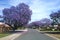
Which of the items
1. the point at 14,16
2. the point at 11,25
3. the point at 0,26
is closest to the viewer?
the point at 0,26

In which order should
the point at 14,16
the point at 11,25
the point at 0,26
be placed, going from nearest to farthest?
the point at 0,26, the point at 14,16, the point at 11,25

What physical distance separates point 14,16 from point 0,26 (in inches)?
584

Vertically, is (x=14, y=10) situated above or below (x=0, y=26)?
above

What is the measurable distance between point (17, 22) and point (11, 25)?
Answer: 822 centimetres

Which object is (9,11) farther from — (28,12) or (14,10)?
(28,12)

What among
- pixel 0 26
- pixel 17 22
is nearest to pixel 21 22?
pixel 17 22

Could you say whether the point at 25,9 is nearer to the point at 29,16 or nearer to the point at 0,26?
the point at 29,16

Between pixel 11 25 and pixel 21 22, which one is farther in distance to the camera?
pixel 11 25

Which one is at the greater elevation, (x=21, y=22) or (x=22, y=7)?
(x=22, y=7)

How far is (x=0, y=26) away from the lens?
65.4 metres

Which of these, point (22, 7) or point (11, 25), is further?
point (11, 25)

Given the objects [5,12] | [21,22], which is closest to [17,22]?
[21,22]

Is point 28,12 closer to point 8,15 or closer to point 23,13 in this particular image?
point 23,13

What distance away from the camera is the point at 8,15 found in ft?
275
